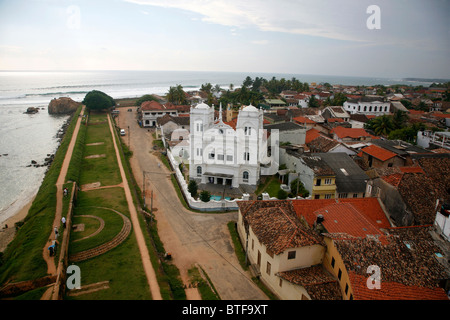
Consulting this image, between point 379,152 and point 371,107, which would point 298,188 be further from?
point 371,107

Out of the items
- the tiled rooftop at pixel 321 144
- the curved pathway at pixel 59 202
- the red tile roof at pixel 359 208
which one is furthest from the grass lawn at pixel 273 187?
the curved pathway at pixel 59 202

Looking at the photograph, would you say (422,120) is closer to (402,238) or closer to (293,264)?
(402,238)

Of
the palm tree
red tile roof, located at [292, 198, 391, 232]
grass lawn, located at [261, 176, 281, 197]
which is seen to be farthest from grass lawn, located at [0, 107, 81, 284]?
the palm tree

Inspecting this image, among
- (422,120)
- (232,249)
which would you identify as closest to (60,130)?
(232,249)

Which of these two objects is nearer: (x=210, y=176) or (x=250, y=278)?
(x=250, y=278)

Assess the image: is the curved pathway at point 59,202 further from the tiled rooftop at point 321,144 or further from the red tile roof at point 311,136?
the red tile roof at point 311,136
